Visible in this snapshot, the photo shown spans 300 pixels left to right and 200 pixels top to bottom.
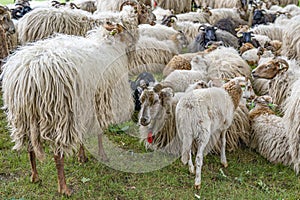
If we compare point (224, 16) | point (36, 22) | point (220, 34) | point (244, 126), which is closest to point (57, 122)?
point (244, 126)

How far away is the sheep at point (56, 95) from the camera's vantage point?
3.31 metres

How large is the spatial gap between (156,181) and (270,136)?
1.49 metres

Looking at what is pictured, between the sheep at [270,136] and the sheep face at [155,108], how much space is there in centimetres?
116

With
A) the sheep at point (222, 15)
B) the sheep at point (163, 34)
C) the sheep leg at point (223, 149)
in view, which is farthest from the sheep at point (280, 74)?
the sheep at point (222, 15)

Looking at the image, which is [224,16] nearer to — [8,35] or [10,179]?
[8,35]

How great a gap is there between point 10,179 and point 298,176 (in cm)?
301

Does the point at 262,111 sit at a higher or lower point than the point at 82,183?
higher

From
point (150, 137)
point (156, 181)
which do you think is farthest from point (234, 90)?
point (156, 181)

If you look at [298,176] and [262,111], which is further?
[262,111]

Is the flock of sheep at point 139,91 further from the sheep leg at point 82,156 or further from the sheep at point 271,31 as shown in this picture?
the sheep at point 271,31

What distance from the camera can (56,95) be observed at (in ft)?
10.9

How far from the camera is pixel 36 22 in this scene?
6.14 meters

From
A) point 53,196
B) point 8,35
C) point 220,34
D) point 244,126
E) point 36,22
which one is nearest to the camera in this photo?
point 53,196

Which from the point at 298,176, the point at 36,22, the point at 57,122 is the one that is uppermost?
the point at 36,22
